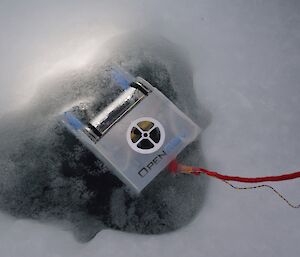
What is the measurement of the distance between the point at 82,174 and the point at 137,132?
16 cm

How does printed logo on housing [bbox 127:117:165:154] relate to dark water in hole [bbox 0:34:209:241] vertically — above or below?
above

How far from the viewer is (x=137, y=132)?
0.90 m

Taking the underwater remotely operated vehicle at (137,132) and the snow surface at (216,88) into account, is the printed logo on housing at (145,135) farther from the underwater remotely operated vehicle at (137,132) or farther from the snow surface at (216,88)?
the snow surface at (216,88)

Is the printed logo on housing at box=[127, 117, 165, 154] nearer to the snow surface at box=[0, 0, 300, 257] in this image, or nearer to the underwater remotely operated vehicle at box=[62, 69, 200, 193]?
the underwater remotely operated vehicle at box=[62, 69, 200, 193]

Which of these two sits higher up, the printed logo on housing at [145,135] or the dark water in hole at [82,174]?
the printed logo on housing at [145,135]

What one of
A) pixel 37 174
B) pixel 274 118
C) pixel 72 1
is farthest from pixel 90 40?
pixel 274 118

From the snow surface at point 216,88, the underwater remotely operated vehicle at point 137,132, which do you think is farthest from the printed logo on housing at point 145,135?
the snow surface at point 216,88

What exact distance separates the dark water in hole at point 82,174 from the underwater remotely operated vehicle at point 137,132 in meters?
0.05

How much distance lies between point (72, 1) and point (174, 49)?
0.29 metres

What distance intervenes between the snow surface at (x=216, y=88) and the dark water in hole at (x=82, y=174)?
25 millimetres

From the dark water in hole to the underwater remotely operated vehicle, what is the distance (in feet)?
0.15

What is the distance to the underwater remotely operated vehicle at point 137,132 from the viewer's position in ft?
2.87

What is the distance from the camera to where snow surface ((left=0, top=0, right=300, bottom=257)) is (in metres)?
0.87

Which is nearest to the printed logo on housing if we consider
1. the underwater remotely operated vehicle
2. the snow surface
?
the underwater remotely operated vehicle
